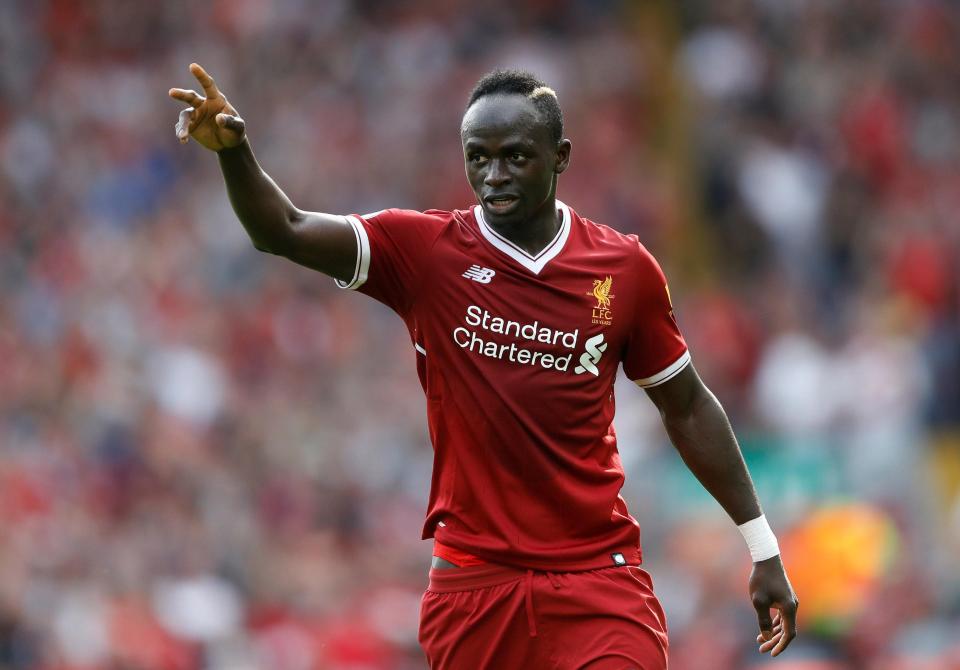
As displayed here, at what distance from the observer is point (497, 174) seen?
5438 mm

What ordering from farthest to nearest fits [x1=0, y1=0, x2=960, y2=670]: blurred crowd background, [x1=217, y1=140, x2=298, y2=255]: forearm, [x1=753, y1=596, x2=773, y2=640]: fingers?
[x1=0, y1=0, x2=960, y2=670]: blurred crowd background < [x1=753, y1=596, x2=773, y2=640]: fingers < [x1=217, y1=140, x2=298, y2=255]: forearm

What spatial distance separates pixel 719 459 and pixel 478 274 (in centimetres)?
107

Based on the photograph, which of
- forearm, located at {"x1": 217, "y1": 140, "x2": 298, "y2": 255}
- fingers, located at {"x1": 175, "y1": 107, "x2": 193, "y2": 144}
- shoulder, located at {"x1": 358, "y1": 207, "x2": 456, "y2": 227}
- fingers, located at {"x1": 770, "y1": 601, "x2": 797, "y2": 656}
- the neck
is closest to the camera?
fingers, located at {"x1": 175, "y1": 107, "x2": 193, "y2": 144}

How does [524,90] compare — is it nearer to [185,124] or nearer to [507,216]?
[507,216]

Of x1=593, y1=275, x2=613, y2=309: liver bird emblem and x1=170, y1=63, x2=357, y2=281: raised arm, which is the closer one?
x1=170, y1=63, x2=357, y2=281: raised arm

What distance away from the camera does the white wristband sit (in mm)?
5887

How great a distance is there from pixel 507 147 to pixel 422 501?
24.9 feet

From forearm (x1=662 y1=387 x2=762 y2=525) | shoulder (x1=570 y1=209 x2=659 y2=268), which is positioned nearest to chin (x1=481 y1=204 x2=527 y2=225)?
shoulder (x1=570 y1=209 x2=659 y2=268)

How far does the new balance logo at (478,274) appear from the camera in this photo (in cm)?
551

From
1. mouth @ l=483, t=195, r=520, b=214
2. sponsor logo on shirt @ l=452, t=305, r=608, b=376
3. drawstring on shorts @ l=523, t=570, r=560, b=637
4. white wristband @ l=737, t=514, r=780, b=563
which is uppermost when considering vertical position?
mouth @ l=483, t=195, r=520, b=214

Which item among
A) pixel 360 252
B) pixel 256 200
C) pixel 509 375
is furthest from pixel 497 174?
pixel 256 200

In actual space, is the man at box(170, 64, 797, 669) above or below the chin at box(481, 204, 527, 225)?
below

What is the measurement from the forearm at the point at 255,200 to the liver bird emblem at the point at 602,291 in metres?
0.99

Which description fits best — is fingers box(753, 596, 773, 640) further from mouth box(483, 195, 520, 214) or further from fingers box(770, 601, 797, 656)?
mouth box(483, 195, 520, 214)
